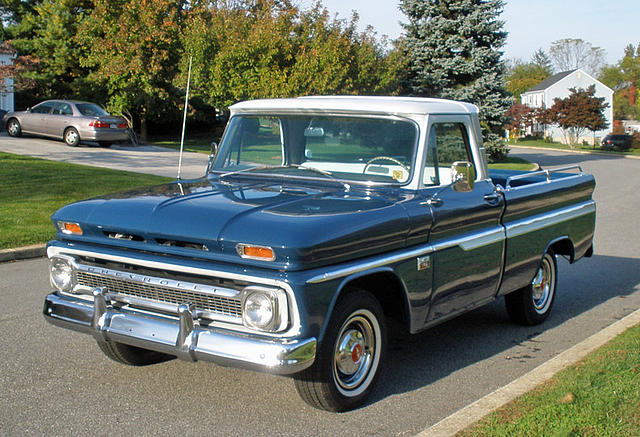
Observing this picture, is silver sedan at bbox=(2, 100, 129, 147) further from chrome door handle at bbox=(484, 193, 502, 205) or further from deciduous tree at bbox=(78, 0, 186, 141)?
chrome door handle at bbox=(484, 193, 502, 205)

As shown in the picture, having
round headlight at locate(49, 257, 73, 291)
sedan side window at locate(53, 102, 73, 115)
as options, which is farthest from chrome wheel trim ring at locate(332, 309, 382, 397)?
sedan side window at locate(53, 102, 73, 115)

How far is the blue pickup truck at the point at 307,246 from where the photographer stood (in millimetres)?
4148

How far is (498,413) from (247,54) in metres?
24.6

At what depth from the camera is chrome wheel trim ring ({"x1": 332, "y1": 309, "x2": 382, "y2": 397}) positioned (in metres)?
4.57

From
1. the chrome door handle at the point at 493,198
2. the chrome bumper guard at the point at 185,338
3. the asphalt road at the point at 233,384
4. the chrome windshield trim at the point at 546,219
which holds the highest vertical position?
the chrome door handle at the point at 493,198

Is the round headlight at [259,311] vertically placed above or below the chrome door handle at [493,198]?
below

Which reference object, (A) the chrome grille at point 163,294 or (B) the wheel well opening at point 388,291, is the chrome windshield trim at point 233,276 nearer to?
(A) the chrome grille at point 163,294

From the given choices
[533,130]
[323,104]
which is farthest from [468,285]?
[533,130]

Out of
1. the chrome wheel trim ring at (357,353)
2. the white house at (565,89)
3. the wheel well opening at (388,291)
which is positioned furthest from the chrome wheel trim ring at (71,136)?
the white house at (565,89)

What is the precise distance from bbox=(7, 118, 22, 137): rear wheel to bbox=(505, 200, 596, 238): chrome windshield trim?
24.0m

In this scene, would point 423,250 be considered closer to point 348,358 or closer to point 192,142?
point 348,358

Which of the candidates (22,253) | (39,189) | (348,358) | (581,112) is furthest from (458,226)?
(581,112)

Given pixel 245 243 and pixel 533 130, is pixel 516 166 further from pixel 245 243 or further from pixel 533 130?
pixel 533 130

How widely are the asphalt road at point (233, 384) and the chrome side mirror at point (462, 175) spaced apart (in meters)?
1.43
